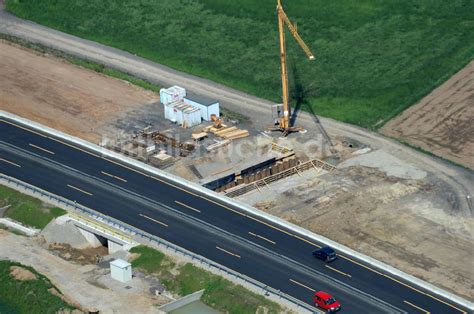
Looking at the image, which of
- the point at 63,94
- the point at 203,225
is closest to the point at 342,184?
the point at 203,225

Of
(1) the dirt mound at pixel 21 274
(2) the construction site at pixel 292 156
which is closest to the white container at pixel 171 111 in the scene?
(2) the construction site at pixel 292 156

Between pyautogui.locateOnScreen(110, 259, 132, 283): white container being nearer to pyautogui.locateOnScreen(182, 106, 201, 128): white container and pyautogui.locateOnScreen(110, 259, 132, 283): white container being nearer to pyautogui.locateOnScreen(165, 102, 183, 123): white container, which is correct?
pyautogui.locateOnScreen(182, 106, 201, 128): white container

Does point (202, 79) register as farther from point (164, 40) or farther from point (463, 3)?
point (463, 3)

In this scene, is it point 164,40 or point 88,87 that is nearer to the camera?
point 88,87

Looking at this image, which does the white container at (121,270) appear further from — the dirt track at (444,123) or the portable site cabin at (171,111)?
the dirt track at (444,123)

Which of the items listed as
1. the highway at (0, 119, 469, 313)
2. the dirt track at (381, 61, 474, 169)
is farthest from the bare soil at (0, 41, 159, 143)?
the dirt track at (381, 61, 474, 169)

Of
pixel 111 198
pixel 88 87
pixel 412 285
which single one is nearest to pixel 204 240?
pixel 111 198

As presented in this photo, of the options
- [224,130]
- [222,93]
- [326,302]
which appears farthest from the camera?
[222,93]

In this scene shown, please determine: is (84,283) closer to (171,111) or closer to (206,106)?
(171,111)
